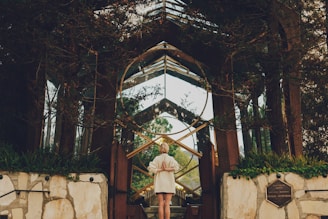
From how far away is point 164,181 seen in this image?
6547mm

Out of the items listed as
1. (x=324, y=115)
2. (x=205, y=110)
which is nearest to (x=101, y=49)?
(x=205, y=110)

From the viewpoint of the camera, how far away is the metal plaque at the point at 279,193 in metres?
6.16

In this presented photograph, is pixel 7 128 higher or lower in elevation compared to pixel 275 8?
lower

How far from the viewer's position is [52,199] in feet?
20.1

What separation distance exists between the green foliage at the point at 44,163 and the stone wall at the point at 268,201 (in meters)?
2.58

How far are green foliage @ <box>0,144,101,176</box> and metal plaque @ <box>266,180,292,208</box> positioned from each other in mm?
3222

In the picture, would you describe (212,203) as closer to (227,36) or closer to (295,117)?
(295,117)

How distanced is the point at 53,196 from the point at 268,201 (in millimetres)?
3793

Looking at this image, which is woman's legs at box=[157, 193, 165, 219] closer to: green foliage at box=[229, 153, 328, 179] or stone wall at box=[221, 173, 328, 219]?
stone wall at box=[221, 173, 328, 219]

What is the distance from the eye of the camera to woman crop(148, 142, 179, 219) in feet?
21.2

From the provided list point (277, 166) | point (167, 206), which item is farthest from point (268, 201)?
point (167, 206)

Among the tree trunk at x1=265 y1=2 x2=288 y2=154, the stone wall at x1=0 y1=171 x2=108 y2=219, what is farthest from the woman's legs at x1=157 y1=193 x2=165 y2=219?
the tree trunk at x1=265 y1=2 x2=288 y2=154

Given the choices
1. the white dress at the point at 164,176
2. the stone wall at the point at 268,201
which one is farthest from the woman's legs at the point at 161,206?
the stone wall at the point at 268,201

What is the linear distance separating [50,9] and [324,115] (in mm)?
7285
